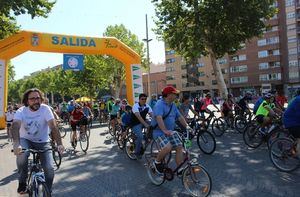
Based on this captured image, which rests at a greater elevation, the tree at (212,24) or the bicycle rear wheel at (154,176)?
the tree at (212,24)

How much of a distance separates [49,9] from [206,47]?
1081 cm

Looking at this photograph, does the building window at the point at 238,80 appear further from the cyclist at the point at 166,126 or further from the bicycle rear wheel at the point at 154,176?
the cyclist at the point at 166,126

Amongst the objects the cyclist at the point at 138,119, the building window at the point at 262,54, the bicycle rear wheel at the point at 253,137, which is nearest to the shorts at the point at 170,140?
the cyclist at the point at 138,119

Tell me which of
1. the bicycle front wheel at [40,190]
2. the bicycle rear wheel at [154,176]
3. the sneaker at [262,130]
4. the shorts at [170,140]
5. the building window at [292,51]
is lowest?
the bicycle rear wheel at [154,176]

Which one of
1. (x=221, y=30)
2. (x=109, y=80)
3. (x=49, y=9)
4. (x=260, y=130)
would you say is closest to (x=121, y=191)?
(x=260, y=130)

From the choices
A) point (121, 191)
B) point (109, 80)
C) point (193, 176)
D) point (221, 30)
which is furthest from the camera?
point (109, 80)

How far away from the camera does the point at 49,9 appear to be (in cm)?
2264

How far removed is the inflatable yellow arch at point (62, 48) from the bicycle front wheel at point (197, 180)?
1703 cm

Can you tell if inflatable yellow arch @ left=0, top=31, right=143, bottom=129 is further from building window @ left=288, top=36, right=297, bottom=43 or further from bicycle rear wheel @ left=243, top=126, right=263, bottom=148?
building window @ left=288, top=36, right=297, bottom=43

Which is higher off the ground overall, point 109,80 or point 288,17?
point 288,17

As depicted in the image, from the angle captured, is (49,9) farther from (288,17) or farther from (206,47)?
(288,17)

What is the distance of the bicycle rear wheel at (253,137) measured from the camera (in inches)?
411

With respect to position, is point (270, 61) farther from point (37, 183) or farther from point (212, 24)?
point (37, 183)

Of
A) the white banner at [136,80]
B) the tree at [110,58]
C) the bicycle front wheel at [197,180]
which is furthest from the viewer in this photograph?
the tree at [110,58]
